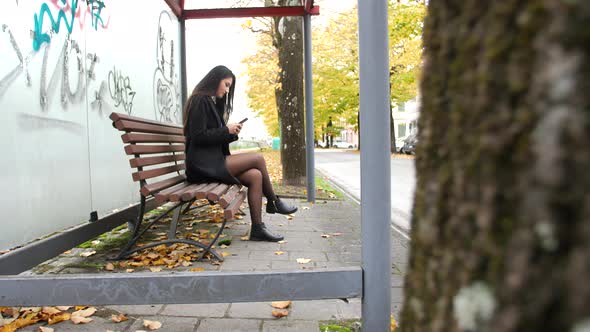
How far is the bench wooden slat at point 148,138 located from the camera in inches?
127

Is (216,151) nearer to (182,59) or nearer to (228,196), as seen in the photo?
(228,196)

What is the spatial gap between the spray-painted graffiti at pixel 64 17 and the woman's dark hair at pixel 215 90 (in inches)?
42.5

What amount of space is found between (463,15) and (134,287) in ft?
5.84

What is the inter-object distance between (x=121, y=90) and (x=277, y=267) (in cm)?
268

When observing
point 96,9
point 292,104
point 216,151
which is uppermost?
point 96,9

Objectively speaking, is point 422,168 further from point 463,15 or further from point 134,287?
point 134,287

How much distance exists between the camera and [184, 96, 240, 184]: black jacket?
12.9 ft

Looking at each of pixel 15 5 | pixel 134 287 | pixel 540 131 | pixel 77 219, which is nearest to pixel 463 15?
pixel 540 131

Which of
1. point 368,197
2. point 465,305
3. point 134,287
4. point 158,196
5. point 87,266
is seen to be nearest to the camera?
point 465,305

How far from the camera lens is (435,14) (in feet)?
2.50

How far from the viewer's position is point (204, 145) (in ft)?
13.0

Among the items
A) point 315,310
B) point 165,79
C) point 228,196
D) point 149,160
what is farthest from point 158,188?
Result: point 165,79

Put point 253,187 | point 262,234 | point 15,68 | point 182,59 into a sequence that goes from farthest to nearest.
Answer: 1. point 182,59
2. point 262,234
3. point 253,187
4. point 15,68

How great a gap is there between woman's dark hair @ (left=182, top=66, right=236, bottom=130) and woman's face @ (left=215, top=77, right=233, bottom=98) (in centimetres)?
3
